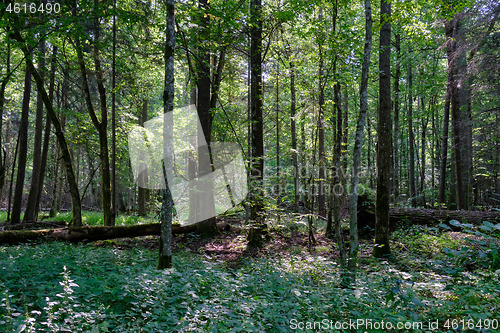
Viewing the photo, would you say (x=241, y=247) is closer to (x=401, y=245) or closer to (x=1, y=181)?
(x=401, y=245)

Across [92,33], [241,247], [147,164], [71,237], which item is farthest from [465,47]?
[147,164]

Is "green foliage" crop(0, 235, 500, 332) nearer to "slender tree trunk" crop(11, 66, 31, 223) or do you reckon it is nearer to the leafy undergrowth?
the leafy undergrowth

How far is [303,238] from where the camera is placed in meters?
11.7

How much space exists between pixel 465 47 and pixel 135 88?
14.4 meters

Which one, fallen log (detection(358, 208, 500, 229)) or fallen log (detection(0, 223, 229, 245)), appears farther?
fallen log (detection(358, 208, 500, 229))

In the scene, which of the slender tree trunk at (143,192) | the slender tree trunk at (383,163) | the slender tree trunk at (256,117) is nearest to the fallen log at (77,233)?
the slender tree trunk at (256,117)

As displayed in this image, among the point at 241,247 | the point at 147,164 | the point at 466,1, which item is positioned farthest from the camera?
the point at 147,164

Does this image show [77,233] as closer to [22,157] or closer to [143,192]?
[22,157]

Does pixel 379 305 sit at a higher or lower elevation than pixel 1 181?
lower

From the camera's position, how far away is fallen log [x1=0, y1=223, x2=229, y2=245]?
862 cm

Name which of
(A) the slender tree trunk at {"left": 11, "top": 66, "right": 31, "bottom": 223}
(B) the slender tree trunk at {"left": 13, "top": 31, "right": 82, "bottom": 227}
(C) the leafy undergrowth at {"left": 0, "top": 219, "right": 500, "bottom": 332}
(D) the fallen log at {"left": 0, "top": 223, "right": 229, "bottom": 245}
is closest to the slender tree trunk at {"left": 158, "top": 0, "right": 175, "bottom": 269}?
(C) the leafy undergrowth at {"left": 0, "top": 219, "right": 500, "bottom": 332}

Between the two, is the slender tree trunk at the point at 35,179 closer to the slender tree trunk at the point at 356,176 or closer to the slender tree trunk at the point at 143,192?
the slender tree trunk at the point at 143,192

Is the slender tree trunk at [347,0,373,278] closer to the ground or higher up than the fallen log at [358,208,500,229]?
higher up

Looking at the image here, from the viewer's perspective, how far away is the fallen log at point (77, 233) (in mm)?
8617
